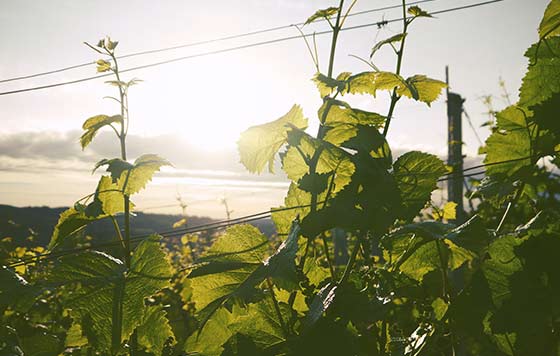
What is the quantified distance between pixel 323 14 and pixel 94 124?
0.84 meters

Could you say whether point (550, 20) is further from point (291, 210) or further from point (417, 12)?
point (291, 210)

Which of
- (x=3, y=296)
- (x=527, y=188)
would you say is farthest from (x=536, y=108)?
(x=3, y=296)

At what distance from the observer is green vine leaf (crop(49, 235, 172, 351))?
1.30 meters

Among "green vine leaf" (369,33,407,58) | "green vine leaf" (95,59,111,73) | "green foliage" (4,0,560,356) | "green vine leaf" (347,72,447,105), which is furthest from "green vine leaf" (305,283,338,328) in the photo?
"green vine leaf" (95,59,111,73)

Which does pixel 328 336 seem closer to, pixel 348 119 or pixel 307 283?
pixel 307 283

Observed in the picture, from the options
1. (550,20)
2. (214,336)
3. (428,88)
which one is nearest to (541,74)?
(550,20)

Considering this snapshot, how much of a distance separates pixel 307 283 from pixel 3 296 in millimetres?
800

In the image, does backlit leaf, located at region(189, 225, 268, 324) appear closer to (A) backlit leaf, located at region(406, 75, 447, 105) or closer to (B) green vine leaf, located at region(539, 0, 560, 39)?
(A) backlit leaf, located at region(406, 75, 447, 105)

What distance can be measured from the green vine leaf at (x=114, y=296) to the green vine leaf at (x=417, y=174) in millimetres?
592

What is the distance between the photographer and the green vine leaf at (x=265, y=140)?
1.16 m

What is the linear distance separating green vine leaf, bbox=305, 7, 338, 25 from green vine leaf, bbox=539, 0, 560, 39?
58 cm

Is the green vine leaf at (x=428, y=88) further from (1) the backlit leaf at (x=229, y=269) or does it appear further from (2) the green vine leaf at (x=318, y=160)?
(1) the backlit leaf at (x=229, y=269)

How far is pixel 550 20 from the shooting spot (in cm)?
142

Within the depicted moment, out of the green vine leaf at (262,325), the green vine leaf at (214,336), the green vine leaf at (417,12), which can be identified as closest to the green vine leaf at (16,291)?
the green vine leaf at (214,336)
